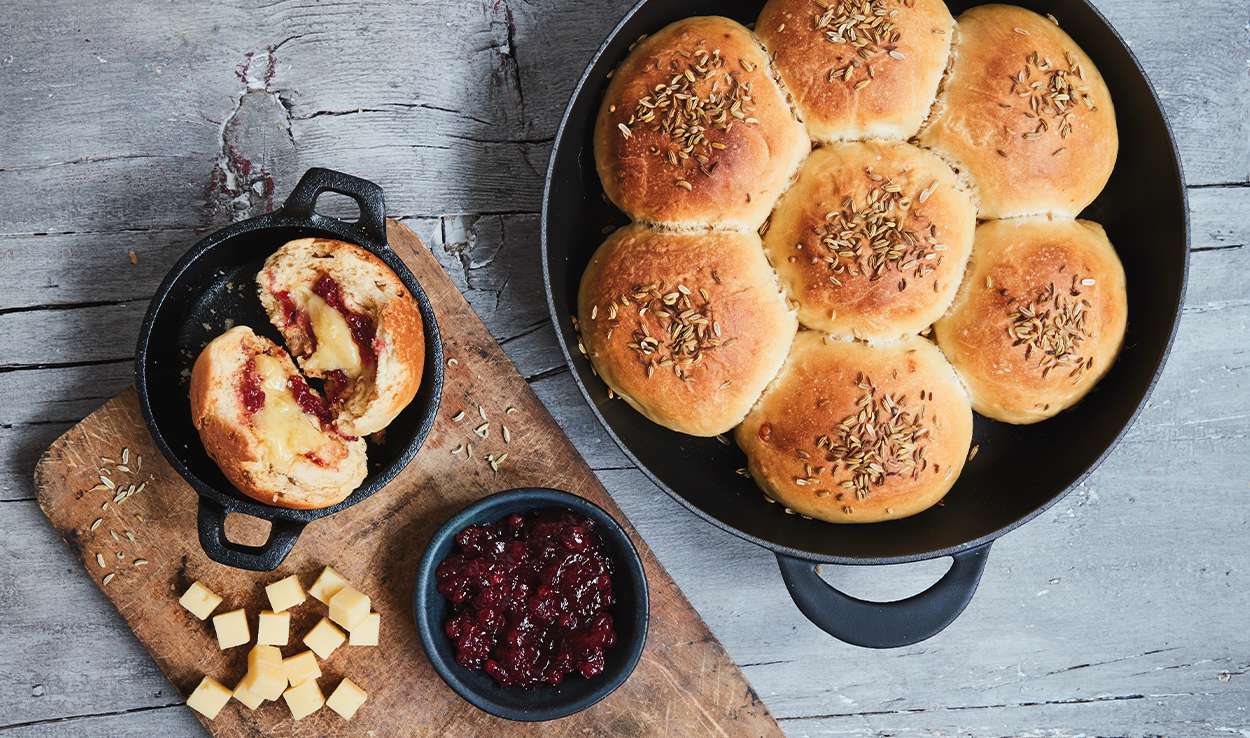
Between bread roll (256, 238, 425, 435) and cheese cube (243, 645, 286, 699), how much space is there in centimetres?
79

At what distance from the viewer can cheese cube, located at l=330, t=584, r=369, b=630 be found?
2.16 meters

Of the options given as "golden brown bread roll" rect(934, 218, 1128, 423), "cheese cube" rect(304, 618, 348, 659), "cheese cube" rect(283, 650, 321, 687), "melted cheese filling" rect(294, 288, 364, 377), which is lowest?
"cheese cube" rect(283, 650, 321, 687)

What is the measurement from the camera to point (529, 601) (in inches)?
82.9

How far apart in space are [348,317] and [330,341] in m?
0.08

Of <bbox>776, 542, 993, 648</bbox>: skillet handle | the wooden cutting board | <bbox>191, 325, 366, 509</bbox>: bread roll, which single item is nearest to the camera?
<bbox>191, 325, 366, 509</bbox>: bread roll

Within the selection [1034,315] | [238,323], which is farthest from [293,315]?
[1034,315]

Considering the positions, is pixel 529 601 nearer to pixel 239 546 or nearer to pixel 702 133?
pixel 239 546

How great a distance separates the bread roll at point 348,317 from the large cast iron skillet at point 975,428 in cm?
43

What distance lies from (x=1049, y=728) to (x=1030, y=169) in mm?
2021

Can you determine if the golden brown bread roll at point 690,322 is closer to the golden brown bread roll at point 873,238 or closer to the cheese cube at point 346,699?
the golden brown bread roll at point 873,238

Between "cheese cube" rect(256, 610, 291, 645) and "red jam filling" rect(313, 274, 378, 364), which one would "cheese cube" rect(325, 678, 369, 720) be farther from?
"red jam filling" rect(313, 274, 378, 364)

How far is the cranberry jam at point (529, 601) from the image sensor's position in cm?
211

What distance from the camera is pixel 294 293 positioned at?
2.06 meters

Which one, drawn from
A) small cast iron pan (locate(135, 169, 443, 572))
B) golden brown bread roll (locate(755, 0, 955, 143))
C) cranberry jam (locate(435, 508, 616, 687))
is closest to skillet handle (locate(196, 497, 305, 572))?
small cast iron pan (locate(135, 169, 443, 572))
